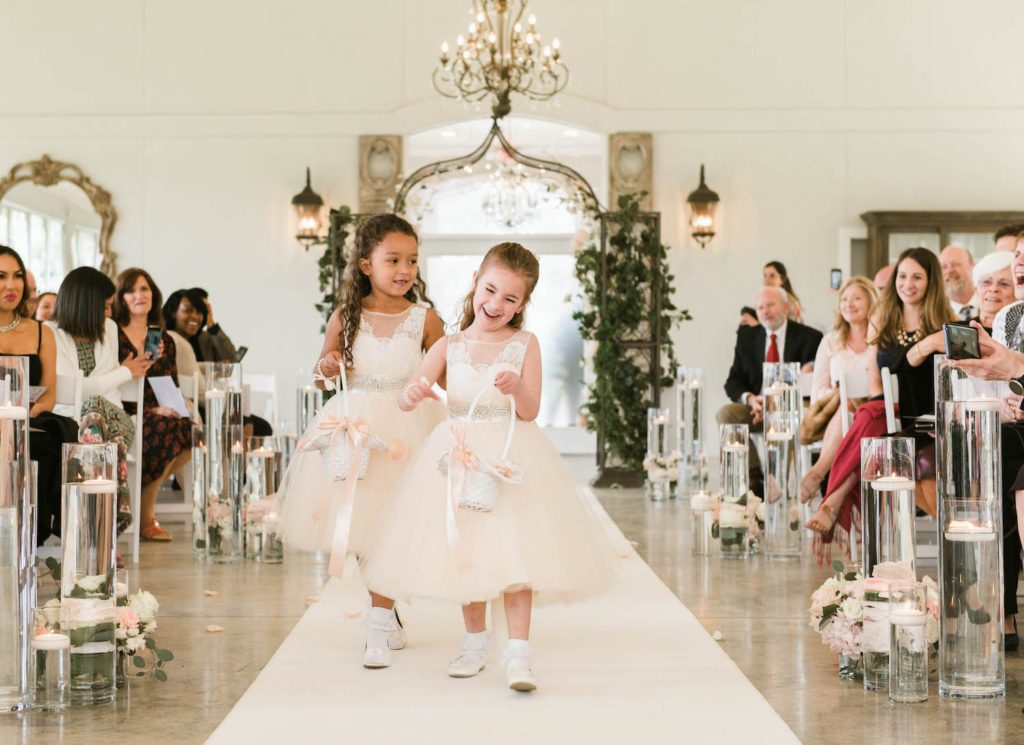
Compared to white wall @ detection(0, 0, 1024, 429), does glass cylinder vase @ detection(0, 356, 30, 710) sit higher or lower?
lower

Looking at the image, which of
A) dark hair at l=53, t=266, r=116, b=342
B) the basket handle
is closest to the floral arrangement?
dark hair at l=53, t=266, r=116, b=342

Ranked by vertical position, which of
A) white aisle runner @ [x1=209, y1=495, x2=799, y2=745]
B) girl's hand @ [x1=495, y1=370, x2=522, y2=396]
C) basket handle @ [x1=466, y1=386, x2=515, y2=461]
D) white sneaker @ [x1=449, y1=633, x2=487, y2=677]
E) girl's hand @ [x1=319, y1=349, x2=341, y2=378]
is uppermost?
girl's hand @ [x1=319, y1=349, x2=341, y2=378]

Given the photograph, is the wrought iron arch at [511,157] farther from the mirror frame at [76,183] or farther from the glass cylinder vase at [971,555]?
the glass cylinder vase at [971,555]

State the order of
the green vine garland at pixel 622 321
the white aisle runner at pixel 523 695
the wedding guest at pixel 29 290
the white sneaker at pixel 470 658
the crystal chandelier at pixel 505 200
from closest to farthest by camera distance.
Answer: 1. the white aisle runner at pixel 523 695
2. the white sneaker at pixel 470 658
3. the wedding guest at pixel 29 290
4. the green vine garland at pixel 622 321
5. the crystal chandelier at pixel 505 200

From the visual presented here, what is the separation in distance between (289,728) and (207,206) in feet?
30.3

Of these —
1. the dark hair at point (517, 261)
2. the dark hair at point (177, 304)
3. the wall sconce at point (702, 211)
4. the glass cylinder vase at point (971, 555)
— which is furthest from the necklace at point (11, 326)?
the wall sconce at point (702, 211)

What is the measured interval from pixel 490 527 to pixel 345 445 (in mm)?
613

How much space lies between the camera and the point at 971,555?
3389mm

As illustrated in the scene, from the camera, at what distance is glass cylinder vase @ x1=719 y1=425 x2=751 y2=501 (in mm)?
6121

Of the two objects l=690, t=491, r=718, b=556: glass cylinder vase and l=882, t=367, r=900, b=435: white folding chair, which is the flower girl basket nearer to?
A: l=882, t=367, r=900, b=435: white folding chair

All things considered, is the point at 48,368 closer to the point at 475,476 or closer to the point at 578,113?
the point at 475,476

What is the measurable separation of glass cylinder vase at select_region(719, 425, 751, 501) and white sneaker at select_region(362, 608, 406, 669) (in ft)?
8.44

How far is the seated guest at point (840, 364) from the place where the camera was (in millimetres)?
6219

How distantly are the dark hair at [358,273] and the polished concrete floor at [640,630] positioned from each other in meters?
1.00
